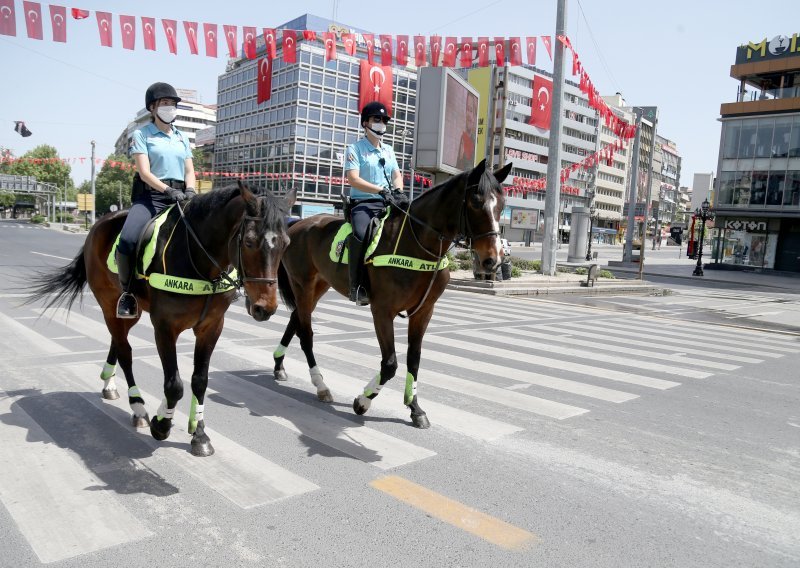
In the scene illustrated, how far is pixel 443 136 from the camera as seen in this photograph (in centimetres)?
2345

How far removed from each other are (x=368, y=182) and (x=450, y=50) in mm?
16480

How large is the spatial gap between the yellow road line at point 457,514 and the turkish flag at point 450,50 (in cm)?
1892

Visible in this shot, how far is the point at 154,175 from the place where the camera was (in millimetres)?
4773

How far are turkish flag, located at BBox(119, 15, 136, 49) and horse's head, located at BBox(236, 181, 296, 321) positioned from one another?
1585 centimetres

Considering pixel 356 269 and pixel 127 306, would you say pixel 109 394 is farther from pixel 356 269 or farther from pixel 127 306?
pixel 356 269

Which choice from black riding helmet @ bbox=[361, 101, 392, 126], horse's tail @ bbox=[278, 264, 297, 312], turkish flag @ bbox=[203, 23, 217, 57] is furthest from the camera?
turkish flag @ bbox=[203, 23, 217, 57]

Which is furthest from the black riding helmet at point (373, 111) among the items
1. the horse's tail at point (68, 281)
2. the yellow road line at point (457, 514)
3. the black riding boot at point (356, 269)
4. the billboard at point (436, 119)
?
the billboard at point (436, 119)

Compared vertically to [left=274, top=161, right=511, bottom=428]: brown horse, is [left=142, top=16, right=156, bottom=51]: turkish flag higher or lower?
higher

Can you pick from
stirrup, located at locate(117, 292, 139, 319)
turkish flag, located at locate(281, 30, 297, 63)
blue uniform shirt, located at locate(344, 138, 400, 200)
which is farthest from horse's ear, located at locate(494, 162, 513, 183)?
turkish flag, located at locate(281, 30, 297, 63)

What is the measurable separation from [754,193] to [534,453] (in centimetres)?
4974

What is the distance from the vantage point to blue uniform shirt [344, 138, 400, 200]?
577 cm

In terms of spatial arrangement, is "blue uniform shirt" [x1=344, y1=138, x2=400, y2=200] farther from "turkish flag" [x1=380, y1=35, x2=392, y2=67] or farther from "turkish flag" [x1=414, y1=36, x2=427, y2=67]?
"turkish flag" [x1=414, y1=36, x2=427, y2=67]

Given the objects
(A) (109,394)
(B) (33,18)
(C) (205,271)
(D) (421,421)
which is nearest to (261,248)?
(C) (205,271)

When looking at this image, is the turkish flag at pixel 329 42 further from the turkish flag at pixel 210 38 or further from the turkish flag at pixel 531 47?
the turkish flag at pixel 531 47
